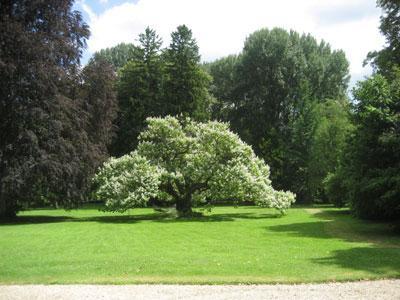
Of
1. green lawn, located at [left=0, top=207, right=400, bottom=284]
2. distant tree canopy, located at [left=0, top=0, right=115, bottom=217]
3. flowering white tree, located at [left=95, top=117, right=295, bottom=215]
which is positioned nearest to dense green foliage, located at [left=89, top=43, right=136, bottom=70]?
distant tree canopy, located at [left=0, top=0, right=115, bottom=217]

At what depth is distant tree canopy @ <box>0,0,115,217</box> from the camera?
2302cm

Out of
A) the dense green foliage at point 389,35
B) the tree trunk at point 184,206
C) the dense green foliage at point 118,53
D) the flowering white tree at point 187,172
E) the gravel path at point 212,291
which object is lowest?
the gravel path at point 212,291

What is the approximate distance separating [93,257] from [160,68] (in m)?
37.7

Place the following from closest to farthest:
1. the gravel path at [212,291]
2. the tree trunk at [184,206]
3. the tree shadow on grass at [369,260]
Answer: the gravel path at [212,291]
the tree shadow on grass at [369,260]
the tree trunk at [184,206]

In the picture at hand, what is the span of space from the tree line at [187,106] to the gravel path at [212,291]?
8.93m

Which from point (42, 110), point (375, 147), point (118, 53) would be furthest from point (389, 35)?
point (118, 53)

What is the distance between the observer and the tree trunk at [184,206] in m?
27.9

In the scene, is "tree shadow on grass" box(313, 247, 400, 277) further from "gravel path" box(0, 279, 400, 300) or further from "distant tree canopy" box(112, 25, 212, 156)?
"distant tree canopy" box(112, 25, 212, 156)

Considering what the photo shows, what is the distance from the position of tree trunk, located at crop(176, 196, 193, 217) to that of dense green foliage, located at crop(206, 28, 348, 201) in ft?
71.0

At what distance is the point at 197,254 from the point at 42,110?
13695mm

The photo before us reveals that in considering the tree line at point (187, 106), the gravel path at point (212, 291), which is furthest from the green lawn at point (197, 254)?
the tree line at point (187, 106)

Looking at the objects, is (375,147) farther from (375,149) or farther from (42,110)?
(42,110)

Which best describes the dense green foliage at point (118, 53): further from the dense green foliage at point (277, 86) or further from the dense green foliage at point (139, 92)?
the dense green foliage at point (277, 86)

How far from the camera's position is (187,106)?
154 feet
